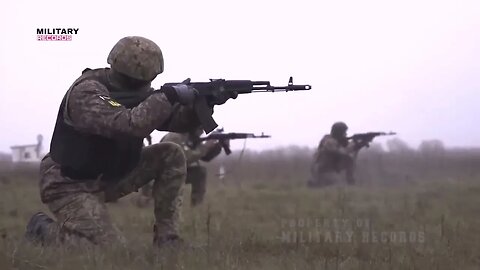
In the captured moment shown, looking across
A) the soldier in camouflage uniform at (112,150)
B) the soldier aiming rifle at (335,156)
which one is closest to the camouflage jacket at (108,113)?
the soldier in camouflage uniform at (112,150)

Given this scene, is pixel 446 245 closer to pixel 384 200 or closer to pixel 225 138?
pixel 384 200

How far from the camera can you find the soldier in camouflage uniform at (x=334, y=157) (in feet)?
49.2

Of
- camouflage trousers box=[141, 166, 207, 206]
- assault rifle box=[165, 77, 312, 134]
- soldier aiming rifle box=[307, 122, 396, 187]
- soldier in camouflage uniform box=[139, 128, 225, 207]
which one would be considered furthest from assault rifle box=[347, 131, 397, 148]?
assault rifle box=[165, 77, 312, 134]

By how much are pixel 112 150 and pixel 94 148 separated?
0.15m

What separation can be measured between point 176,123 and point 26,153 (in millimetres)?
16557

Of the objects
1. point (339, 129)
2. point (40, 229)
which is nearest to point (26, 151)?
point (339, 129)

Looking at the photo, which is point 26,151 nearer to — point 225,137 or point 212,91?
point 225,137

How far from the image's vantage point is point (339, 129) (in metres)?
15.6

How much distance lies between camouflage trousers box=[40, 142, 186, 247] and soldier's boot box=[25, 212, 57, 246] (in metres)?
0.02

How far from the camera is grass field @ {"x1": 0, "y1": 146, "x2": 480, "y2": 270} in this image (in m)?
3.98

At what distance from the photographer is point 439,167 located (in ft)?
38.9

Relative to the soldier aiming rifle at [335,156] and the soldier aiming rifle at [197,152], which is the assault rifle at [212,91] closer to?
the soldier aiming rifle at [197,152]

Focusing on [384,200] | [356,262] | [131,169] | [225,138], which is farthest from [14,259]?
[225,138]

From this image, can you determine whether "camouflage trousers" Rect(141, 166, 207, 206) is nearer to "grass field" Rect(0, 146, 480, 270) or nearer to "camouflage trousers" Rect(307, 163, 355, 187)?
"grass field" Rect(0, 146, 480, 270)
